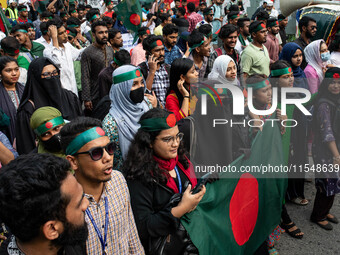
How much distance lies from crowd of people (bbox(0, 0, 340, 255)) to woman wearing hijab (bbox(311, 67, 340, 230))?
0.01 meters

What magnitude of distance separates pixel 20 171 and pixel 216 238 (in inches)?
67.0

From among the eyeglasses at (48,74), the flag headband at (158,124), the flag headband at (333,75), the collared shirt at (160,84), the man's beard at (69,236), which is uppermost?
the eyeglasses at (48,74)

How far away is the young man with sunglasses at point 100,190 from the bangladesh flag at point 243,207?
468 millimetres

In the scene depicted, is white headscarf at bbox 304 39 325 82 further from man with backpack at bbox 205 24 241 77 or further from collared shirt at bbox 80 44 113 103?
collared shirt at bbox 80 44 113 103

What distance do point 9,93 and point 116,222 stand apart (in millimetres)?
2871

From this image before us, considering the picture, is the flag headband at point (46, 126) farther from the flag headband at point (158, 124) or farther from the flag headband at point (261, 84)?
the flag headband at point (261, 84)

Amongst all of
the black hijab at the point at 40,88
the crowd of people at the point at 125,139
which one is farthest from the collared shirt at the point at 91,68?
the black hijab at the point at 40,88

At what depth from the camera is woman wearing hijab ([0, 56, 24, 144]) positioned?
4.13 metres

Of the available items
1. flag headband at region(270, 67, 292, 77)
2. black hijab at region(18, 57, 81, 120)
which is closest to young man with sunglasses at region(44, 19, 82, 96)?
black hijab at region(18, 57, 81, 120)

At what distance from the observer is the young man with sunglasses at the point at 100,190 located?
206 centimetres

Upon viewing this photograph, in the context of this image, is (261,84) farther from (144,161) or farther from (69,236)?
(69,236)

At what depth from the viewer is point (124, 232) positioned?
2184 millimetres

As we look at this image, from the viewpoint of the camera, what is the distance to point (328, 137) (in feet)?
13.1

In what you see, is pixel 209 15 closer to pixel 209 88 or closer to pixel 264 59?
pixel 264 59
